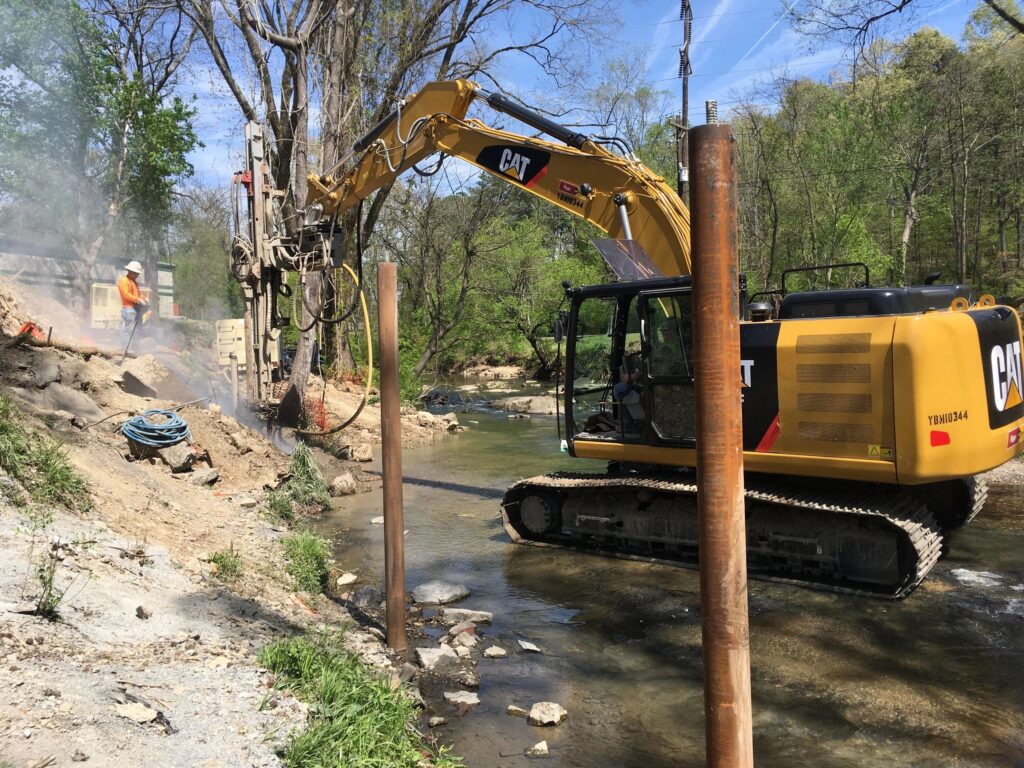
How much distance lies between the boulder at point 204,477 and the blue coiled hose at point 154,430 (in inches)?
17.2

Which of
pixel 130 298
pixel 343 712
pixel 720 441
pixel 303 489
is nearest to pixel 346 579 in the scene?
pixel 303 489

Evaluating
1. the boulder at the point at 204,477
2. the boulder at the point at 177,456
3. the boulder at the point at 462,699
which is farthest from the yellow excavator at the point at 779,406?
the boulder at the point at 177,456

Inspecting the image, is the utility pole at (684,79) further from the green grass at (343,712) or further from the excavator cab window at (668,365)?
the green grass at (343,712)

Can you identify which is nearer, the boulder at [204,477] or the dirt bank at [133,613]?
the dirt bank at [133,613]

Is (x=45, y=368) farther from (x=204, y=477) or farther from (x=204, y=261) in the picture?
(x=204, y=261)

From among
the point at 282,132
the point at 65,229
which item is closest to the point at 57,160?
the point at 65,229

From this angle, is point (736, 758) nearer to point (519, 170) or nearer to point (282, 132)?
point (519, 170)

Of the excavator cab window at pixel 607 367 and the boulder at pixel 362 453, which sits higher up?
the excavator cab window at pixel 607 367

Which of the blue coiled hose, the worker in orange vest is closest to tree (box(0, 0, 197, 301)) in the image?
the worker in orange vest

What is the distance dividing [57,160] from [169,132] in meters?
2.76

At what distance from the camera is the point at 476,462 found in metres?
12.2

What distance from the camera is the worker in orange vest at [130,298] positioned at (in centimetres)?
1123

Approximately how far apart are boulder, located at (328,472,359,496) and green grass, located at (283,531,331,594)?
2.75m

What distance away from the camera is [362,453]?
1216cm
